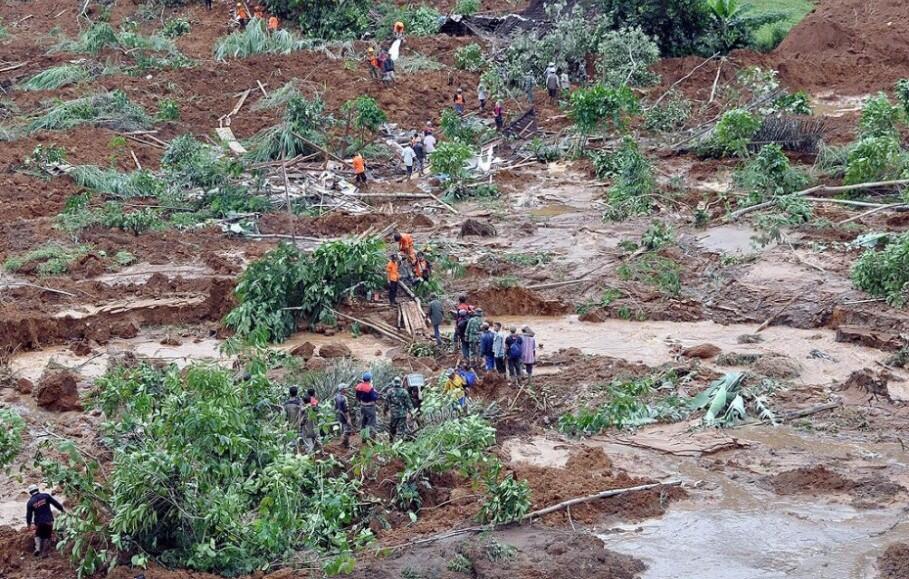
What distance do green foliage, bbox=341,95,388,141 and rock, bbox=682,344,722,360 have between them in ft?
39.9

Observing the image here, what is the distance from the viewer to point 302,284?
754 inches

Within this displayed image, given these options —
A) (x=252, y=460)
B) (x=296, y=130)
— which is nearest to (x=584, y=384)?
(x=252, y=460)

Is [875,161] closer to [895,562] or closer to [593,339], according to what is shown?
[593,339]

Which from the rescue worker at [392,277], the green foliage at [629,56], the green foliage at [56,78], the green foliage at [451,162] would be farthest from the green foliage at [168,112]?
the rescue worker at [392,277]

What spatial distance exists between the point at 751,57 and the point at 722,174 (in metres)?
8.11

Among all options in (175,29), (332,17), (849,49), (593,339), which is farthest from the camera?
(175,29)

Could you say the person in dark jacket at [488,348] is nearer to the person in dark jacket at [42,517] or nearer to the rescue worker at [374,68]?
the person in dark jacket at [42,517]

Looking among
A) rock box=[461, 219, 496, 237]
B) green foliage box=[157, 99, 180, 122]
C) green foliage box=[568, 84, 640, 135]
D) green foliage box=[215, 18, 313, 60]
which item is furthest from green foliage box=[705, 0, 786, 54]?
green foliage box=[157, 99, 180, 122]

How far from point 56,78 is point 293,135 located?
9.00 metres

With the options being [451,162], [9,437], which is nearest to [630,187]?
[451,162]

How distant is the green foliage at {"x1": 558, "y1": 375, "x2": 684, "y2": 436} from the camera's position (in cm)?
1526

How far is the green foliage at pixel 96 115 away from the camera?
95.3ft

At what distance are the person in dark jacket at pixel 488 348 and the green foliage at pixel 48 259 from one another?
8348 mm

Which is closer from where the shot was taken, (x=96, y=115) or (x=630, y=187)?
(x=630, y=187)
